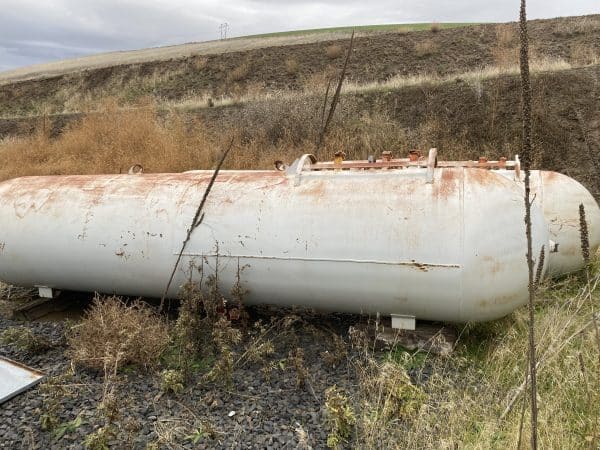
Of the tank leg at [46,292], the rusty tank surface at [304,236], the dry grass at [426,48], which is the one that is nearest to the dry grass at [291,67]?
the dry grass at [426,48]

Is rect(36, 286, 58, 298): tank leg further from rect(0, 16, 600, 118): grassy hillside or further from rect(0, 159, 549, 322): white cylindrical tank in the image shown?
rect(0, 16, 600, 118): grassy hillside

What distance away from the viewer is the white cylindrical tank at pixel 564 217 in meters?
4.76

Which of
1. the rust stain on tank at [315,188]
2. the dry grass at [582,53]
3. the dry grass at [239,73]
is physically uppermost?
the dry grass at [239,73]

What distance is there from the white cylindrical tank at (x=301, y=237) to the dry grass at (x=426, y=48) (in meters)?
14.7

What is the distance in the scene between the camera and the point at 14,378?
339 centimetres

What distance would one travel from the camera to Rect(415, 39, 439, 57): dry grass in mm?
17047

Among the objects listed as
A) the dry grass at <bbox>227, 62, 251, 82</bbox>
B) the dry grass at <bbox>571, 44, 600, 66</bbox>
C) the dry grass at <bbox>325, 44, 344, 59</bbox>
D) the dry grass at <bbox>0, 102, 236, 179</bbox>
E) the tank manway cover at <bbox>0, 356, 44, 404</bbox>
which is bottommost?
the tank manway cover at <bbox>0, 356, 44, 404</bbox>

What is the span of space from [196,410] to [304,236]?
135 cm

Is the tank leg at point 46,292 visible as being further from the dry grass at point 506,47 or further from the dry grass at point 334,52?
the dry grass at point 334,52

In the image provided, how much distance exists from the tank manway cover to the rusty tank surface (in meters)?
0.90

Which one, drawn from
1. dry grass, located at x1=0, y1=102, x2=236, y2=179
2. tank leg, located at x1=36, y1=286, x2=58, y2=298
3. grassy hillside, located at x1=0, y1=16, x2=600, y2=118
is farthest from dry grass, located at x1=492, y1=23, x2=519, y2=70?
tank leg, located at x1=36, y1=286, x2=58, y2=298

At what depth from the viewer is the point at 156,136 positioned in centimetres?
926

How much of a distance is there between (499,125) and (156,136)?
639cm

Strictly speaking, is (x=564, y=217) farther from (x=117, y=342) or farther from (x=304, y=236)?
(x=117, y=342)
